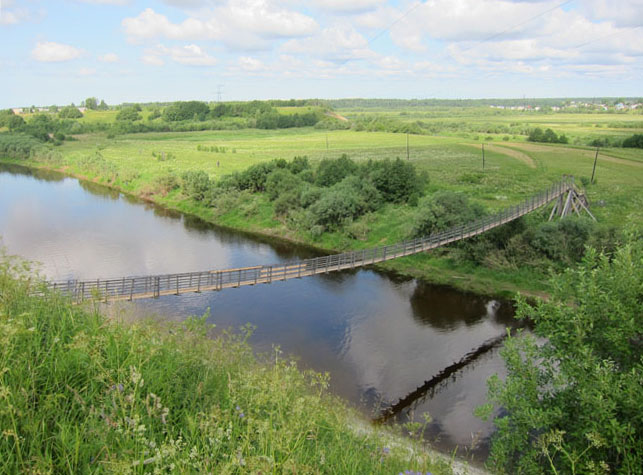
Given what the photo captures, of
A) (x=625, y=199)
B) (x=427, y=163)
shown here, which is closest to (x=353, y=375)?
(x=625, y=199)

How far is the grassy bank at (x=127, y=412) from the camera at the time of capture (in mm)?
4208

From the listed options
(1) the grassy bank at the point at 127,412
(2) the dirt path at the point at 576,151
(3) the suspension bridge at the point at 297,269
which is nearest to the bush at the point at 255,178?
(3) the suspension bridge at the point at 297,269

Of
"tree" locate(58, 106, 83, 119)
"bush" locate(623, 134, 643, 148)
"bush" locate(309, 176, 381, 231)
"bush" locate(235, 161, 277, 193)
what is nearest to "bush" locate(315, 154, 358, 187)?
→ "bush" locate(309, 176, 381, 231)

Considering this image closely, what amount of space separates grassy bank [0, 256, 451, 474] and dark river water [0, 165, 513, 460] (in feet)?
16.6

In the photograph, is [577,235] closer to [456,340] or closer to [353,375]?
[456,340]

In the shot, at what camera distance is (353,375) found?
18094 millimetres

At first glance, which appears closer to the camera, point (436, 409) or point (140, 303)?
point (436, 409)

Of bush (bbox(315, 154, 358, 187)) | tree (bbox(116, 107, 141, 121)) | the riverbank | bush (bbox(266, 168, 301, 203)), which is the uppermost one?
tree (bbox(116, 107, 141, 121))

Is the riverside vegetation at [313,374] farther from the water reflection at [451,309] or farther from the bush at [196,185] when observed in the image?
the water reflection at [451,309]

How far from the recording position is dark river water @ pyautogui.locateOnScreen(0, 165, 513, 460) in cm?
1702

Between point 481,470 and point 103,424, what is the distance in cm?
1167

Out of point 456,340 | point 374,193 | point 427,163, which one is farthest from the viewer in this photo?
point 427,163

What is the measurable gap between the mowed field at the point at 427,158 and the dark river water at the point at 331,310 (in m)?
15.3

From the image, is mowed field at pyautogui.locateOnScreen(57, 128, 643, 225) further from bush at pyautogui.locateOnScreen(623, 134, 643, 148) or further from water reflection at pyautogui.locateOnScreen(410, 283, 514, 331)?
water reflection at pyautogui.locateOnScreen(410, 283, 514, 331)
